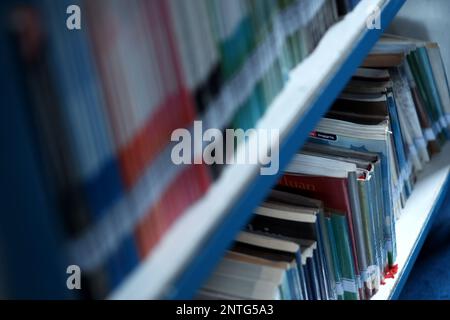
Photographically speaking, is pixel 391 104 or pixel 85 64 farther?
pixel 391 104

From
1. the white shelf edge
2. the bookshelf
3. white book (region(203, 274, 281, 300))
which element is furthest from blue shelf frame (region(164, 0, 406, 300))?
the white shelf edge

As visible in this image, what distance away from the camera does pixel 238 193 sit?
0.69 meters

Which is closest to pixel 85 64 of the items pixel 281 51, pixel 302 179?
pixel 281 51

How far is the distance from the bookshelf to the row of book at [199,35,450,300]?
0.72 feet

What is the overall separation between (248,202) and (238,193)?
0.02m

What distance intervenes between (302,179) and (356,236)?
0.15 meters

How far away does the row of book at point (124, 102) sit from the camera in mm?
497

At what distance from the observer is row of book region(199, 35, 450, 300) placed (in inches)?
Result: 37.0

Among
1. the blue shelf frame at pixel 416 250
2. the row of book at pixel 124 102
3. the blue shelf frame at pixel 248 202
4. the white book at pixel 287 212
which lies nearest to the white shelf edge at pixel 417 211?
the blue shelf frame at pixel 416 250

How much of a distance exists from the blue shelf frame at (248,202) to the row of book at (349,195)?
215 millimetres
